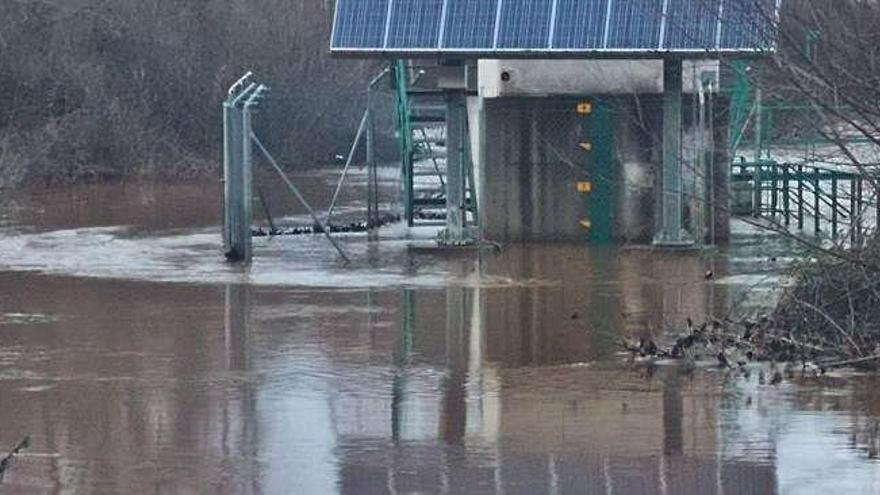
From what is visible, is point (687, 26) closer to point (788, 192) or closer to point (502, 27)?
point (502, 27)

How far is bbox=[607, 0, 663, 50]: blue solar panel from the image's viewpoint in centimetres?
2286

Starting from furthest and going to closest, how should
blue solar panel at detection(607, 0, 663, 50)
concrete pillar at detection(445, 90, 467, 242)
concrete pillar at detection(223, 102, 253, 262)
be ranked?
concrete pillar at detection(445, 90, 467, 242) → blue solar panel at detection(607, 0, 663, 50) → concrete pillar at detection(223, 102, 253, 262)

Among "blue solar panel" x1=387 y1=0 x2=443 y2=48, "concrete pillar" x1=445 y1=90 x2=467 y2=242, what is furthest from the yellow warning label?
"blue solar panel" x1=387 y1=0 x2=443 y2=48

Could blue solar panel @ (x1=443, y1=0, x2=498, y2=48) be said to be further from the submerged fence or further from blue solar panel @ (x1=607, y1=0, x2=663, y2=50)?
the submerged fence

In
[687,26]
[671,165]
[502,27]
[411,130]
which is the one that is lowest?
[671,165]

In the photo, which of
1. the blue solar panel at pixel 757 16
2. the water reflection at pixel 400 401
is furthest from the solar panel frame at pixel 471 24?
the blue solar panel at pixel 757 16

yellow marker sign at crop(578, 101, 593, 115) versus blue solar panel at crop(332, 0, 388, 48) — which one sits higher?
blue solar panel at crop(332, 0, 388, 48)

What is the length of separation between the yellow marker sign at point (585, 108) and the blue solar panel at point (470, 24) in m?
1.92

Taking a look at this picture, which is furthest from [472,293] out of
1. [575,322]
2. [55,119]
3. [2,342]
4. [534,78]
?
[55,119]

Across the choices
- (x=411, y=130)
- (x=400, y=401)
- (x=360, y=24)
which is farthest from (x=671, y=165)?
(x=400, y=401)

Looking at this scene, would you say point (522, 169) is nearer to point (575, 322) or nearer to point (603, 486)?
point (575, 322)

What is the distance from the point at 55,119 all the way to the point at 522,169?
19.4 m

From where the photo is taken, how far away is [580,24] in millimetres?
23297

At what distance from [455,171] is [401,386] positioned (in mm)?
10542
